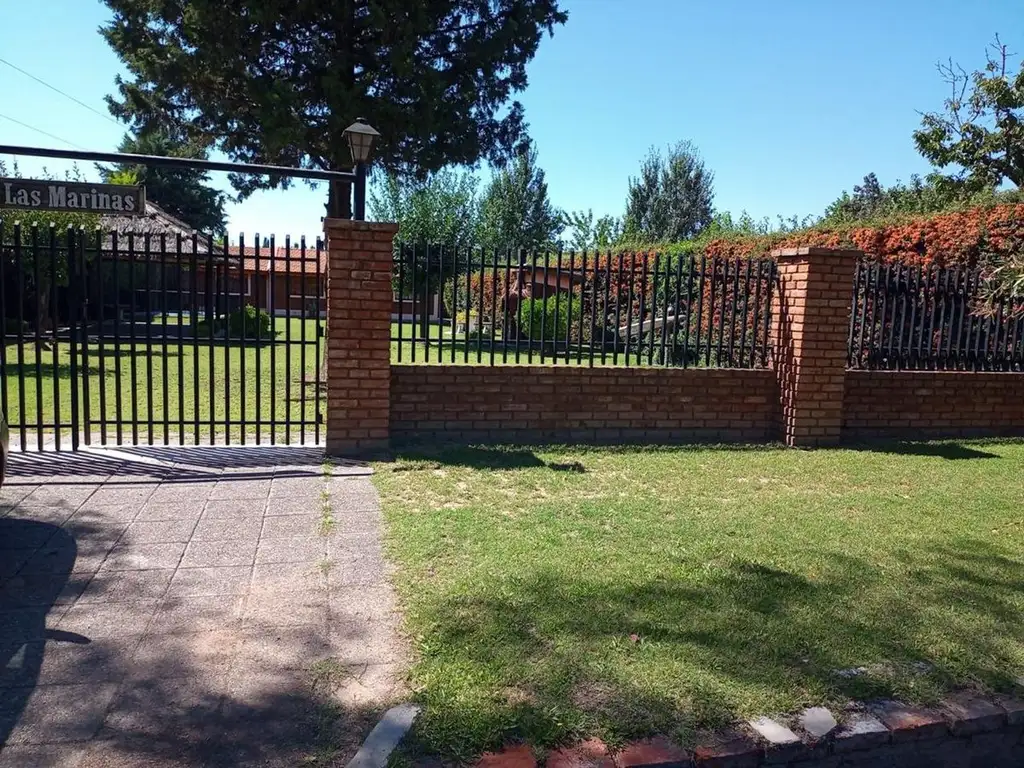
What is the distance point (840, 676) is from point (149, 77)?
13.7 meters

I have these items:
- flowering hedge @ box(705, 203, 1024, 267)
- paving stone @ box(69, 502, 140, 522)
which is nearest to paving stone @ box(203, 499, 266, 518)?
paving stone @ box(69, 502, 140, 522)

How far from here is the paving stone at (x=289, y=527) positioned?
4742mm

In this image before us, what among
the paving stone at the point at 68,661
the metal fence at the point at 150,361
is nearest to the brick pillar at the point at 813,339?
the metal fence at the point at 150,361

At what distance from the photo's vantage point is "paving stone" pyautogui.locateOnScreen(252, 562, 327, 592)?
12.9 ft

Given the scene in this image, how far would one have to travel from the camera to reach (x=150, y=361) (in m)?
7.60

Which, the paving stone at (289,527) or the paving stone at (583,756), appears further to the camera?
the paving stone at (289,527)

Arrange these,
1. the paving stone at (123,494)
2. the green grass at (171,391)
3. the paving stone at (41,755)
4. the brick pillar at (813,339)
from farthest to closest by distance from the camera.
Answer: the brick pillar at (813,339)
the green grass at (171,391)
the paving stone at (123,494)
the paving stone at (41,755)

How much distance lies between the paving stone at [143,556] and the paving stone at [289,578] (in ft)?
1.73

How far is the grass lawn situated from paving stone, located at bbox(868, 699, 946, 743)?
0.11 m

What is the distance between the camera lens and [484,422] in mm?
7504

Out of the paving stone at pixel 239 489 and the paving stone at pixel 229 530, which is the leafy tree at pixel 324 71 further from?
the paving stone at pixel 229 530

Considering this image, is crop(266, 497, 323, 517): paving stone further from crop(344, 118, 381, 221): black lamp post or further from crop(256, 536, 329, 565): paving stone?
crop(344, 118, 381, 221): black lamp post

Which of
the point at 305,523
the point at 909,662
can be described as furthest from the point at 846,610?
the point at 305,523

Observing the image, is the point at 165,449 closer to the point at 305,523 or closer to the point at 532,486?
the point at 305,523
